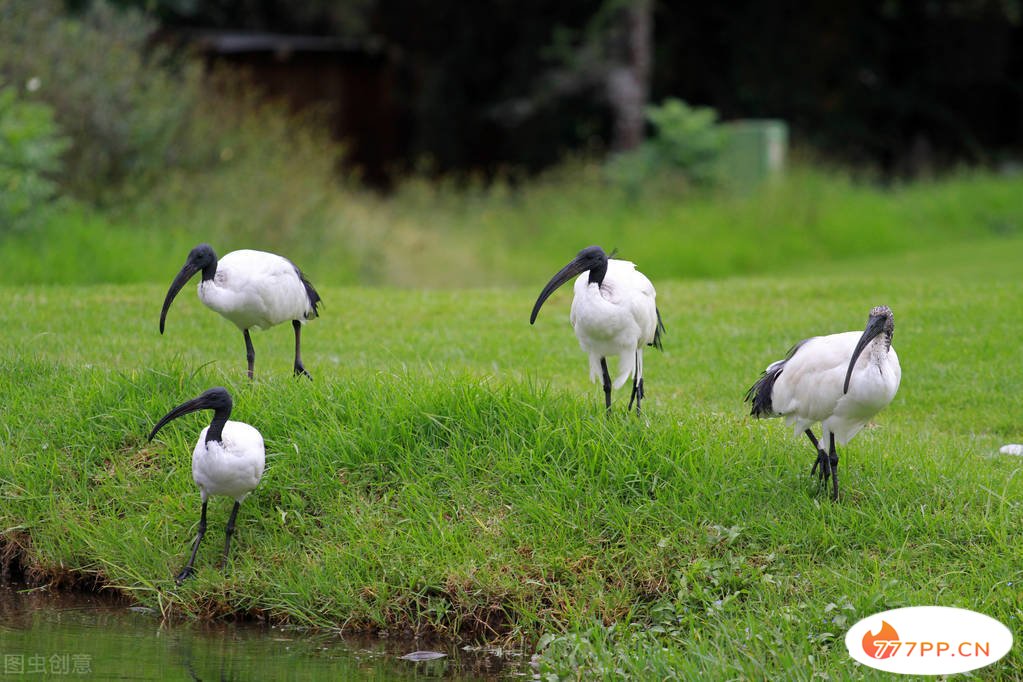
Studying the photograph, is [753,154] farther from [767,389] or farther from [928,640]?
[928,640]

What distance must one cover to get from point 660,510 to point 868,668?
1.32m

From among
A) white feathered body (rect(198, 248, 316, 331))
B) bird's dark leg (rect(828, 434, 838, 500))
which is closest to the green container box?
white feathered body (rect(198, 248, 316, 331))

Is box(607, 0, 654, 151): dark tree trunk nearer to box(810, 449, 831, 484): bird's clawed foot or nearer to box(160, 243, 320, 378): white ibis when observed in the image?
box(160, 243, 320, 378): white ibis

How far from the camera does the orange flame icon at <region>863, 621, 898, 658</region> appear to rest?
4730 millimetres

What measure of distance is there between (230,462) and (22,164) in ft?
22.3

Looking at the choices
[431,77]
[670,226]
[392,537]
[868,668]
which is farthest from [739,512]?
[431,77]

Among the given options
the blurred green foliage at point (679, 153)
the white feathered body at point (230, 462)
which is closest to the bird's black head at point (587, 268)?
the white feathered body at point (230, 462)

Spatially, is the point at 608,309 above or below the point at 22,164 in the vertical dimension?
below

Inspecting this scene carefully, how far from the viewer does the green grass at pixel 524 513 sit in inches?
206

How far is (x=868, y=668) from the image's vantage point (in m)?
4.64

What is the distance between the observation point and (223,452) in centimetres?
549

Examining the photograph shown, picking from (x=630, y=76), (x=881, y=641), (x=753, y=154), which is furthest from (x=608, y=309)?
(x=630, y=76)

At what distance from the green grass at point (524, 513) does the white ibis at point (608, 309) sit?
10.9 inches

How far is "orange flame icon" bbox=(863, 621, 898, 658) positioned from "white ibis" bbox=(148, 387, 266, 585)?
266 centimetres
